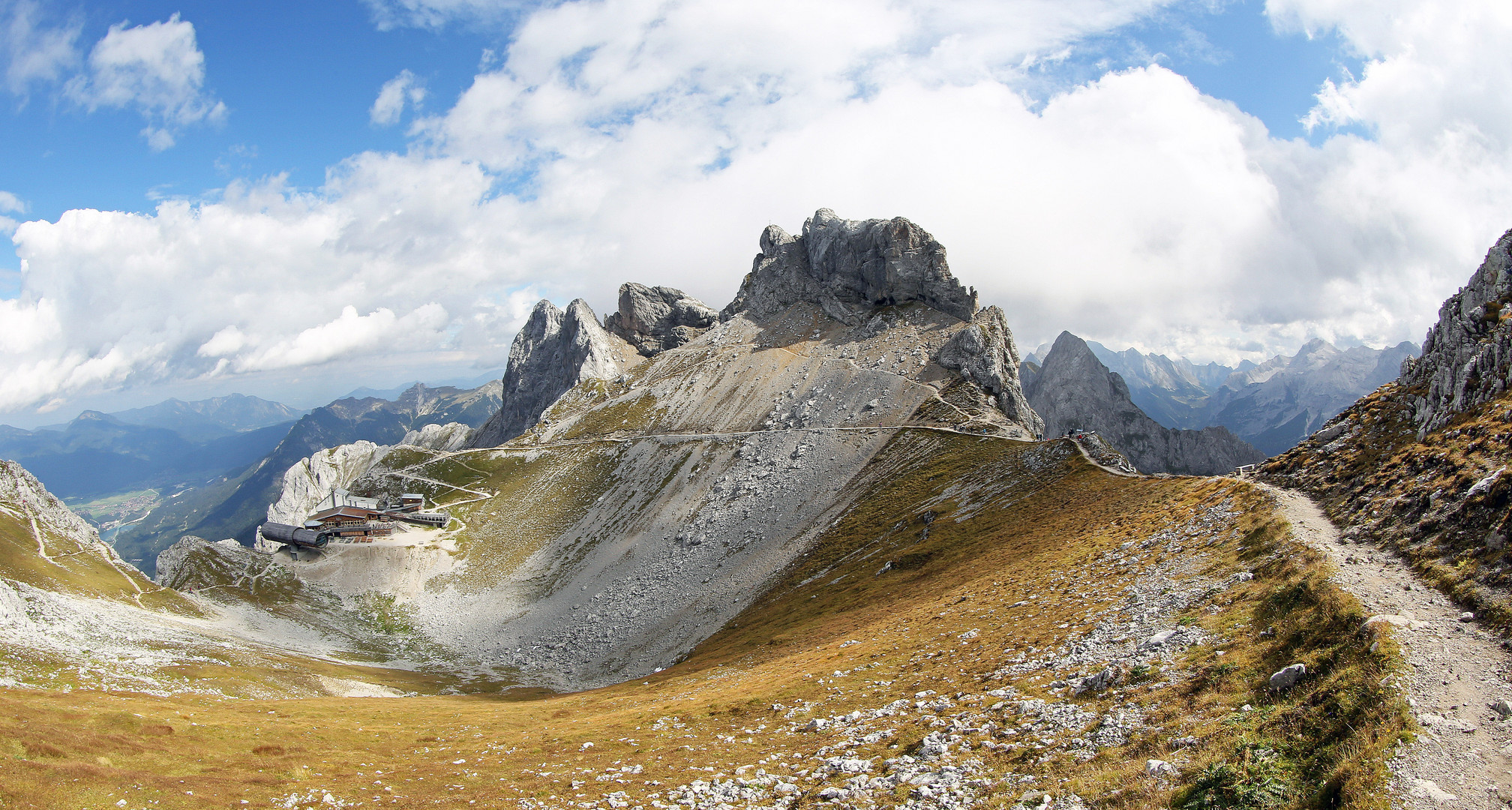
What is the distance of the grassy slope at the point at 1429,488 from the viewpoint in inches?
858

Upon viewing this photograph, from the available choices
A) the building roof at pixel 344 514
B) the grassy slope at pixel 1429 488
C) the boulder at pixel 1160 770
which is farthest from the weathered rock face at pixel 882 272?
the boulder at pixel 1160 770

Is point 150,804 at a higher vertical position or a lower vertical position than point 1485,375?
lower

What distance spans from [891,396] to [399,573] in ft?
325

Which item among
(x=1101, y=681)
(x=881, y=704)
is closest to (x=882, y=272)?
(x=881, y=704)

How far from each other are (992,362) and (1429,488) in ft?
357

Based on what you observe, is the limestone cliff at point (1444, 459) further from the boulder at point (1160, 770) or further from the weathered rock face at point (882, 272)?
the weathered rock face at point (882, 272)

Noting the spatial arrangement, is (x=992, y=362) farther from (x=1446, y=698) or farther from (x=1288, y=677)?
(x=1446, y=698)

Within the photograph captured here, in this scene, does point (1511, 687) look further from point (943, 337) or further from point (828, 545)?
point (943, 337)

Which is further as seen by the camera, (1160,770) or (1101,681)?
(1101,681)

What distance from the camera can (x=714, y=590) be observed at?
284 ft

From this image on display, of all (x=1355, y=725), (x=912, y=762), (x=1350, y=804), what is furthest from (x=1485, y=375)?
(x=912, y=762)

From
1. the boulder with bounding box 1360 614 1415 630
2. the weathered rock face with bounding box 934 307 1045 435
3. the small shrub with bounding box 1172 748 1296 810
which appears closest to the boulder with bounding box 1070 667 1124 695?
the boulder with bounding box 1360 614 1415 630

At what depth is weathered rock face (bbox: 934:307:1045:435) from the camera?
13300 cm

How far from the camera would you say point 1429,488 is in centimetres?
2908
